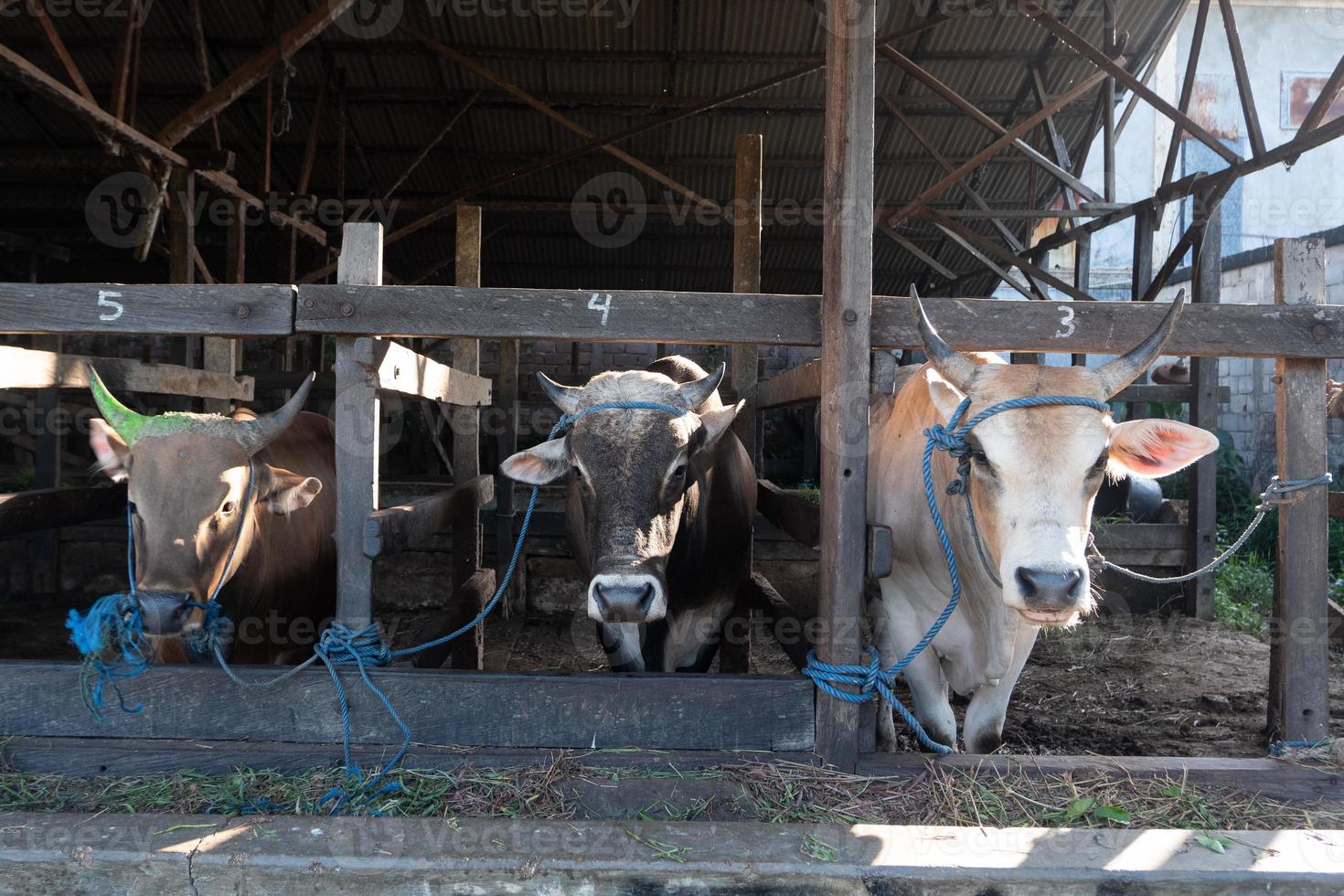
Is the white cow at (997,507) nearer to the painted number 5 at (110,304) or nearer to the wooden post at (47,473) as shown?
the painted number 5 at (110,304)

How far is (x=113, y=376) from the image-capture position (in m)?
4.37

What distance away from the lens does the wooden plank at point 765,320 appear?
3006 millimetres

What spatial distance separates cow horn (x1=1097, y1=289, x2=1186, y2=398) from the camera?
2.81 metres

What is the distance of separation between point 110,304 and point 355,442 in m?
0.86

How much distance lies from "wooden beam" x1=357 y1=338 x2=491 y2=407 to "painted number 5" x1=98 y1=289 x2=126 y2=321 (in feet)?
2.45

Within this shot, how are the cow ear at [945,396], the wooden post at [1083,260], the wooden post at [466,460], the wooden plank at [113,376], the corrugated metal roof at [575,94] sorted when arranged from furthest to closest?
the wooden post at [1083,260] → the corrugated metal roof at [575,94] → the wooden post at [466,460] → the wooden plank at [113,376] → the cow ear at [945,396]

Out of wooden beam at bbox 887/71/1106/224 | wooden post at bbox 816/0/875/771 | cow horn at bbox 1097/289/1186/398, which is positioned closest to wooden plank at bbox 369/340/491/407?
wooden post at bbox 816/0/875/771

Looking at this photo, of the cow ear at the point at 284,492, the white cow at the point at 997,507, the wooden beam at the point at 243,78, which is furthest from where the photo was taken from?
the wooden beam at the point at 243,78

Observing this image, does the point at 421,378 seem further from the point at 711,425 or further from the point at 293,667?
the point at 293,667

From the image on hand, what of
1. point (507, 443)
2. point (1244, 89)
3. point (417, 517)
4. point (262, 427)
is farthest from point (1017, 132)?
point (262, 427)

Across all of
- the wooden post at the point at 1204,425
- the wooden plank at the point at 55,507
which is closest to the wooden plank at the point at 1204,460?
the wooden post at the point at 1204,425

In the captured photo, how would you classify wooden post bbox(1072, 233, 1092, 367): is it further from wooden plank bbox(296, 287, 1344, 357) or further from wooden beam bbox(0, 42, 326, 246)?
wooden beam bbox(0, 42, 326, 246)

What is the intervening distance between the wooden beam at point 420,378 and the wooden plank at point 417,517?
44 cm

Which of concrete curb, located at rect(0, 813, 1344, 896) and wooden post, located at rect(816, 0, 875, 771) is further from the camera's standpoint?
wooden post, located at rect(816, 0, 875, 771)
